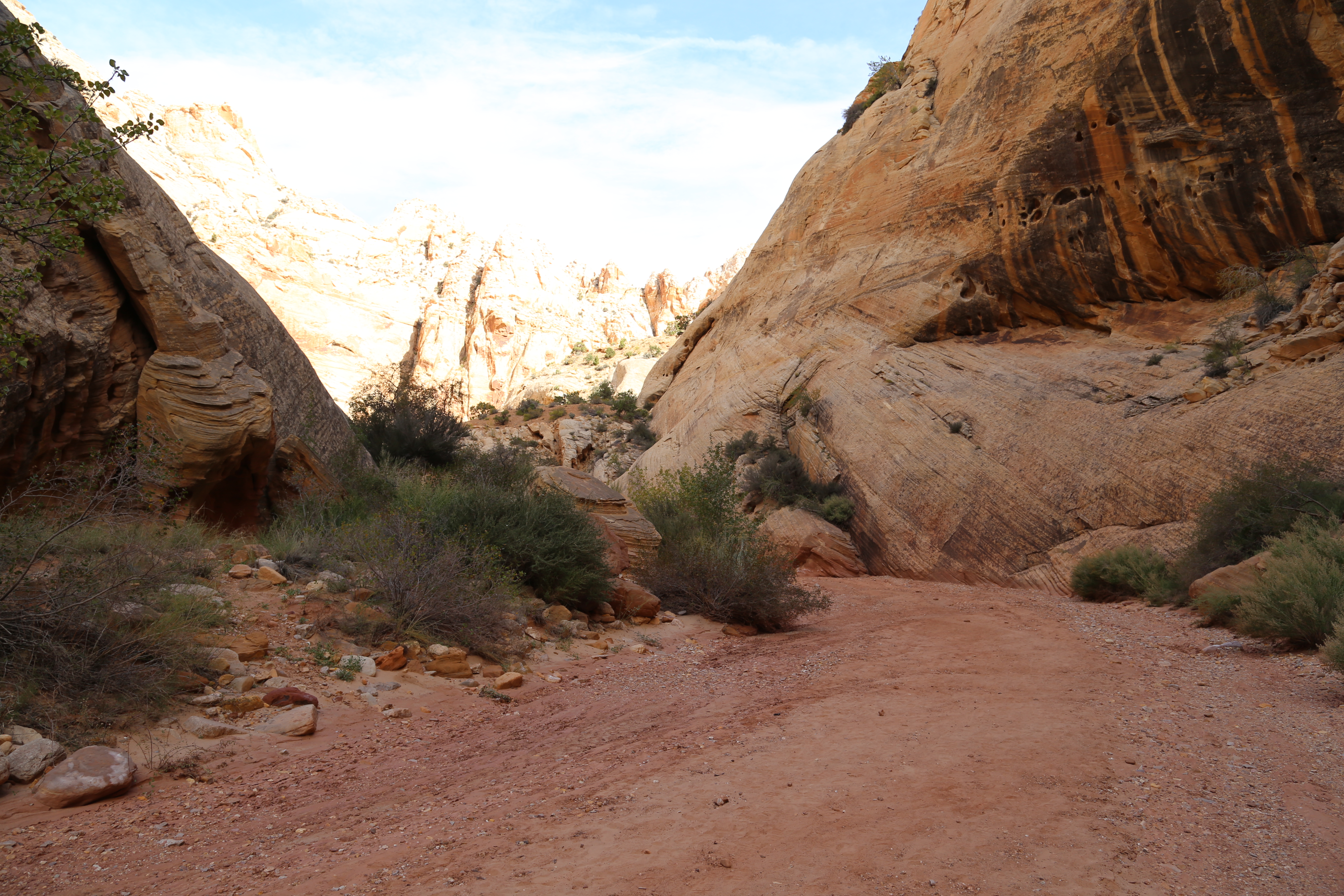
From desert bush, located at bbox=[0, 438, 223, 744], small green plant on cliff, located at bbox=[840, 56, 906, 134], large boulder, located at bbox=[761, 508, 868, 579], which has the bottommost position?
large boulder, located at bbox=[761, 508, 868, 579]

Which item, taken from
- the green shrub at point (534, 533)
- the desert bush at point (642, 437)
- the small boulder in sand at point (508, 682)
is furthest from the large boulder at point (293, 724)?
the desert bush at point (642, 437)

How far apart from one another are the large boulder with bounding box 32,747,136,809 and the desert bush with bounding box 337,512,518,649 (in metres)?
2.73

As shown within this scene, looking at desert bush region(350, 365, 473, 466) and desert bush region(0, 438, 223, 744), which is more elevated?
desert bush region(350, 365, 473, 466)

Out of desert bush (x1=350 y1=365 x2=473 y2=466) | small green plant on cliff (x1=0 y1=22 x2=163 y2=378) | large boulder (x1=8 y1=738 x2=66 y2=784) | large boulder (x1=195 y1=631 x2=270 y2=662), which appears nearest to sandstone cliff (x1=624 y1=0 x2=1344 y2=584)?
desert bush (x1=350 y1=365 x2=473 y2=466)

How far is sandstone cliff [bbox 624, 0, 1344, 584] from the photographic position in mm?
11617

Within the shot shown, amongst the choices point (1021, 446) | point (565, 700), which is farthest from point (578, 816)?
point (1021, 446)

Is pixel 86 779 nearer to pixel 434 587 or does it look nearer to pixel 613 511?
pixel 434 587

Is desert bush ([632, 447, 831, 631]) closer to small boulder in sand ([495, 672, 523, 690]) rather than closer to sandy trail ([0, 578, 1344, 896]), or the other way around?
sandy trail ([0, 578, 1344, 896])

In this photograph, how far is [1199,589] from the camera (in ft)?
27.0

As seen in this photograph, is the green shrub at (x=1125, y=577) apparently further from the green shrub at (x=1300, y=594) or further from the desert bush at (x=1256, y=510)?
the green shrub at (x=1300, y=594)

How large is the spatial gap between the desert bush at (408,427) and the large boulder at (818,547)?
23.8 ft

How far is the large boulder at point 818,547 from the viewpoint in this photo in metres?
14.9

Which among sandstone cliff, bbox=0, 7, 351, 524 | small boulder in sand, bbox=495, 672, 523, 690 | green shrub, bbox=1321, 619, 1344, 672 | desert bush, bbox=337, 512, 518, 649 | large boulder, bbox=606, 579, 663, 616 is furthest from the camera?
large boulder, bbox=606, 579, 663, 616

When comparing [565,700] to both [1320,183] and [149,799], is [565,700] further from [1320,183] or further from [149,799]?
[1320,183]
